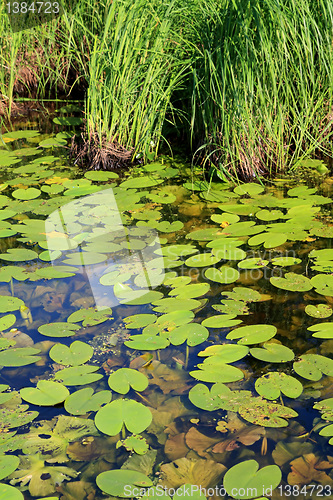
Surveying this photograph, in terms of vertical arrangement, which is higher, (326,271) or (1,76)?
(1,76)

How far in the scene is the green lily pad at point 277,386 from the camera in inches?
58.9

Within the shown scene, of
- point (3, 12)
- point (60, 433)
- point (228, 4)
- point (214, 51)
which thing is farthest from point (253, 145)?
point (3, 12)

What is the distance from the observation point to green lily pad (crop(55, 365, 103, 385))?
156cm

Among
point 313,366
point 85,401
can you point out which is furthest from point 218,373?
point 85,401

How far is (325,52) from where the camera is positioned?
2.74 m

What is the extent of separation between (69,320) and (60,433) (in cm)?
53

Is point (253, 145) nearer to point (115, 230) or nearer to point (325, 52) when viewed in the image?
point (325, 52)

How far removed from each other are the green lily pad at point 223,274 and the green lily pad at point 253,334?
0.32 metres

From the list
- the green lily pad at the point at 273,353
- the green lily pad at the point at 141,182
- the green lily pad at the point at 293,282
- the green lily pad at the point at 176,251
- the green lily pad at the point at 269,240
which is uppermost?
the green lily pad at the point at 141,182

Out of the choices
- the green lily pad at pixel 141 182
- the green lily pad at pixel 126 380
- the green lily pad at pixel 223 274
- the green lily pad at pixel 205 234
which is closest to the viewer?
the green lily pad at pixel 126 380

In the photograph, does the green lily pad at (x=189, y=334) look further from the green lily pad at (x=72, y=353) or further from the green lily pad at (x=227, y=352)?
the green lily pad at (x=72, y=353)

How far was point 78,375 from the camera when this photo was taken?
1589 mm

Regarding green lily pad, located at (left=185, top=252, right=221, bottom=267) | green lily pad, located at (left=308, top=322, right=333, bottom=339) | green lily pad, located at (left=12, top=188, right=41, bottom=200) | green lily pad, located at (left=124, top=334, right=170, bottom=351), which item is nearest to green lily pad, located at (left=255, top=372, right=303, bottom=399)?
green lily pad, located at (left=308, top=322, right=333, bottom=339)

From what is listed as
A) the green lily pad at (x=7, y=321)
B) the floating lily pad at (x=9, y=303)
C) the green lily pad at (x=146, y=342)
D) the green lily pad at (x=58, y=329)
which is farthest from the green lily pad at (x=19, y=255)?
the green lily pad at (x=146, y=342)
